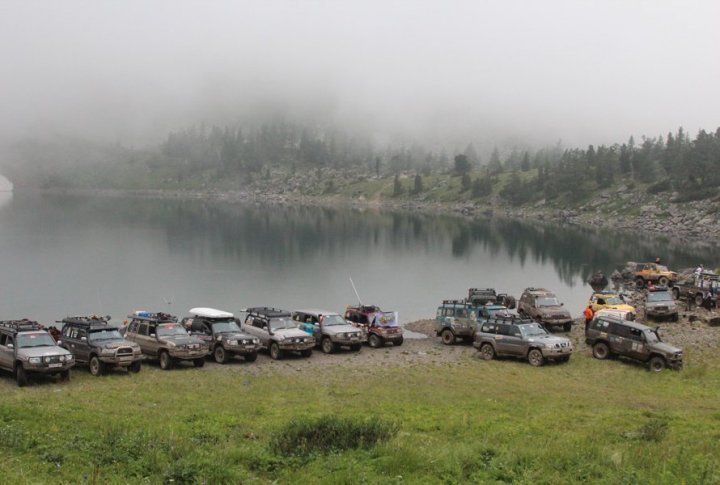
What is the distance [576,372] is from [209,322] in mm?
18820

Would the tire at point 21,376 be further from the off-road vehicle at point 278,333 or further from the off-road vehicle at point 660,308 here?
the off-road vehicle at point 660,308

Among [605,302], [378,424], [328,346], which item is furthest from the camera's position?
[605,302]

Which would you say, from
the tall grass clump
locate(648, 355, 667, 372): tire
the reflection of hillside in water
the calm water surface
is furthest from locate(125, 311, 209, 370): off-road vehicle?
the reflection of hillside in water

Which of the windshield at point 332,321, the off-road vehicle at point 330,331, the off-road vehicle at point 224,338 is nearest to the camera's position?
the off-road vehicle at point 224,338

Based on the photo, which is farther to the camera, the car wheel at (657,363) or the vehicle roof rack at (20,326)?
the car wheel at (657,363)

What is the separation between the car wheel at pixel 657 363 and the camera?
94.0ft

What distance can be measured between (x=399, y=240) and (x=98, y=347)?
104332mm

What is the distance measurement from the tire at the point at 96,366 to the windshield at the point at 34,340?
1.92 m

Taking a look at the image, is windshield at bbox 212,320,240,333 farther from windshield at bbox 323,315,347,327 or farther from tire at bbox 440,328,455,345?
tire at bbox 440,328,455,345

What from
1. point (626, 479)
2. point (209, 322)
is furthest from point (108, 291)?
point (626, 479)

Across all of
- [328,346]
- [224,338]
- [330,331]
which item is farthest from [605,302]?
[224,338]

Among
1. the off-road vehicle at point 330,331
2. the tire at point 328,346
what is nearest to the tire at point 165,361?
the off-road vehicle at point 330,331

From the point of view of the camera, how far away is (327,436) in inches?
553

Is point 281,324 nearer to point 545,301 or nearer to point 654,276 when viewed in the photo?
point 545,301
